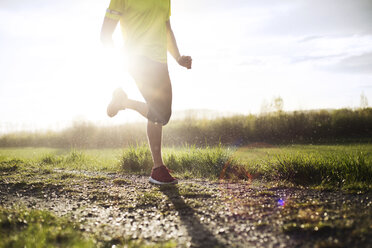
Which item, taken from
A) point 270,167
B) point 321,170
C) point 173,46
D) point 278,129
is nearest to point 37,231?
point 173,46

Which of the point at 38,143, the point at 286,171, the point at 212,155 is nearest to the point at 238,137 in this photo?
the point at 212,155

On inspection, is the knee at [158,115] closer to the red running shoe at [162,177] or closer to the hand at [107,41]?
the red running shoe at [162,177]

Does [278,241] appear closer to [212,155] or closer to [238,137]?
[212,155]

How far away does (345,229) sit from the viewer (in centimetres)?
161

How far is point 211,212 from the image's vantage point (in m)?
2.08

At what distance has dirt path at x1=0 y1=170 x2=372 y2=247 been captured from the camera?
161cm

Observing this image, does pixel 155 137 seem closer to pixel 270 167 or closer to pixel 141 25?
pixel 141 25

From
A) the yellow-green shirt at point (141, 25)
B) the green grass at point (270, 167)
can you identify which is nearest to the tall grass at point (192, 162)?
the green grass at point (270, 167)

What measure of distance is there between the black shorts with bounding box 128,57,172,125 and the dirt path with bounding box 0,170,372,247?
79cm

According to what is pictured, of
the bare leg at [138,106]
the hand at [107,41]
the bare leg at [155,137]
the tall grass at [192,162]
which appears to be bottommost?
the tall grass at [192,162]

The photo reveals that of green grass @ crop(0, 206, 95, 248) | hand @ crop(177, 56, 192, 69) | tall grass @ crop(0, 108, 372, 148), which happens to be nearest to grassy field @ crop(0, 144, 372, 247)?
green grass @ crop(0, 206, 95, 248)

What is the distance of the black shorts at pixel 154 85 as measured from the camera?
2.92m

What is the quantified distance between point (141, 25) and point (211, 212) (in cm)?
199

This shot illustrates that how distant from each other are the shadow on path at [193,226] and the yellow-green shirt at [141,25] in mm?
1445
